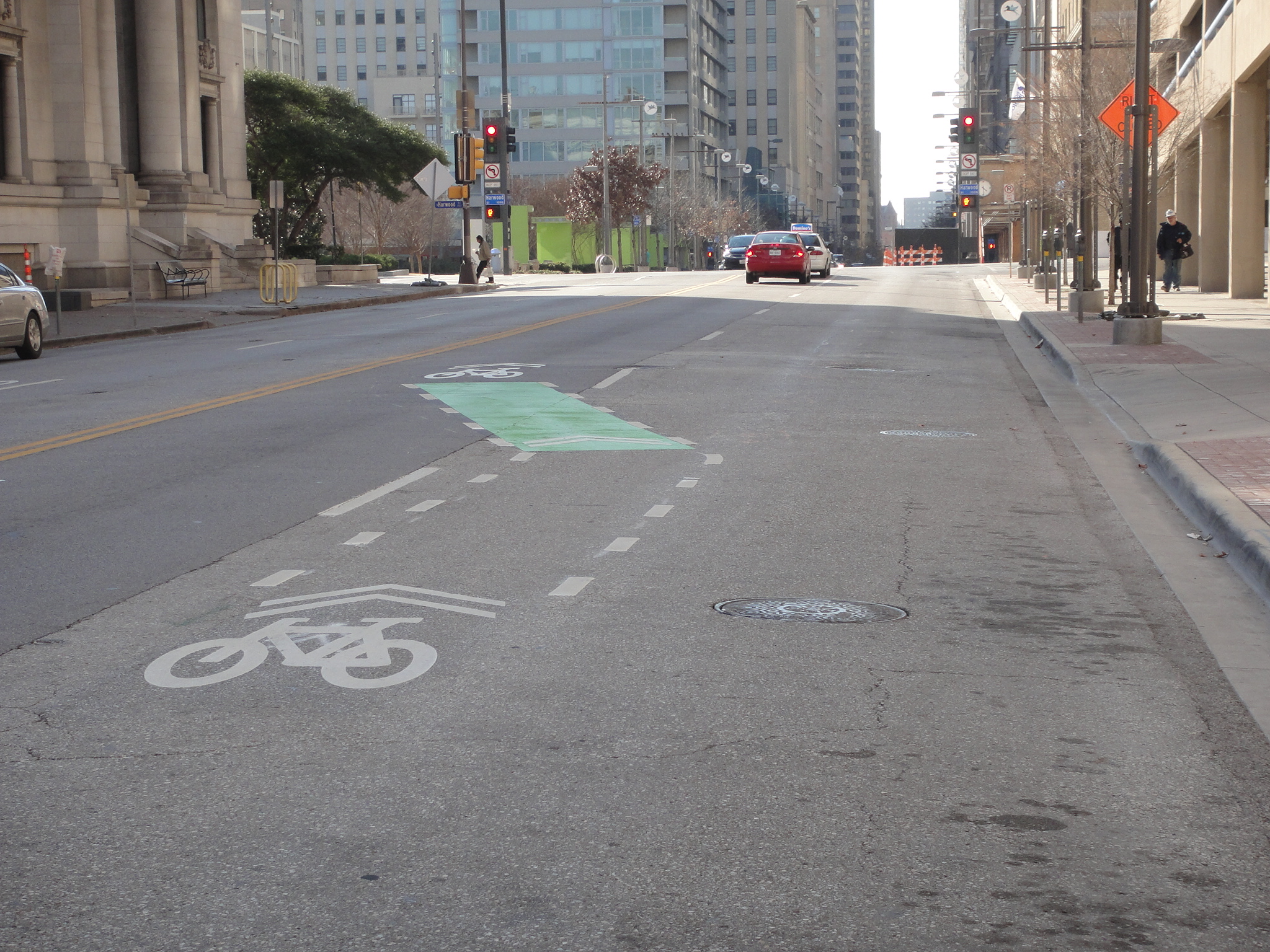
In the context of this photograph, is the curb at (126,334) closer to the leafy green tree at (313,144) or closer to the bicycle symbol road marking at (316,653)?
the bicycle symbol road marking at (316,653)

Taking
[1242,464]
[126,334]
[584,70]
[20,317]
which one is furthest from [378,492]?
[584,70]

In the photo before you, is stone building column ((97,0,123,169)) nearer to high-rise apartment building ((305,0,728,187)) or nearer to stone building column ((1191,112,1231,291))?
stone building column ((1191,112,1231,291))

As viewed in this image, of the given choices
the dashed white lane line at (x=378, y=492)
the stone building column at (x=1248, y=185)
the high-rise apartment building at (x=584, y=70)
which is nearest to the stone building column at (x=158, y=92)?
the stone building column at (x=1248, y=185)

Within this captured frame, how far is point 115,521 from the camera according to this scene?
369 inches

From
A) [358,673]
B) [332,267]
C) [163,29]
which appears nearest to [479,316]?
[163,29]

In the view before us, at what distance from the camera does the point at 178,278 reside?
4244 centimetres

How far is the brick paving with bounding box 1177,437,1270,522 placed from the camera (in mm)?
9430

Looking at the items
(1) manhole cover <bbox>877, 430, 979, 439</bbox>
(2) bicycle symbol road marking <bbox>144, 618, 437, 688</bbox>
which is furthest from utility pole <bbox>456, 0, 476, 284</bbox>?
(2) bicycle symbol road marking <bbox>144, 618, 437, 688</bbox>

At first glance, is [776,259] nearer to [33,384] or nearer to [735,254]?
[735,254]

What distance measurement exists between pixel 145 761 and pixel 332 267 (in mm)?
50392

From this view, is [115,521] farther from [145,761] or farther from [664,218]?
[664,218]

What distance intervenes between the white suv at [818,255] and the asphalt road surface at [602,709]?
138 feet

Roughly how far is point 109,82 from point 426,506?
123 ft

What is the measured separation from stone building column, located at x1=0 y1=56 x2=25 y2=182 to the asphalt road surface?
30.4m
